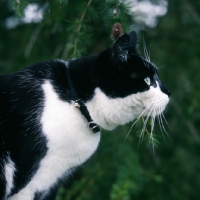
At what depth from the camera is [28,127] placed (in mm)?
1818

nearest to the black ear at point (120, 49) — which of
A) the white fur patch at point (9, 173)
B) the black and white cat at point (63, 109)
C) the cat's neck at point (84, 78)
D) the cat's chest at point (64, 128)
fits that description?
the black and white cat at point (63, 109)

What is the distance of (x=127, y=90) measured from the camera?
6.27ft

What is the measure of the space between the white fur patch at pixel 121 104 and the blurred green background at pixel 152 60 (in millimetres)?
654

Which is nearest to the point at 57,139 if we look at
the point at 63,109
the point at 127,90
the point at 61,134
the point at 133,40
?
the point at 61,134

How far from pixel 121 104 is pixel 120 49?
0.26 m

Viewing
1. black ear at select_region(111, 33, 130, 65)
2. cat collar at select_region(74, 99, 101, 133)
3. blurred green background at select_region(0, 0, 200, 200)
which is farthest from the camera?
blurred green background at select_region(0, 0, 200, 200)

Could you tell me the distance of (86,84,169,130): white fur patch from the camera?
6.22 ft

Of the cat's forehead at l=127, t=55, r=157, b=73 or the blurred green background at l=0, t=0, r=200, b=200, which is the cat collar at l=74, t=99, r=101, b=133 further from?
the blurred green background at l=0, t=0, r=200, b=200

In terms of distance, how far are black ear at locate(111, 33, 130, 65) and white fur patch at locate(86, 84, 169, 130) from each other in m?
0.16

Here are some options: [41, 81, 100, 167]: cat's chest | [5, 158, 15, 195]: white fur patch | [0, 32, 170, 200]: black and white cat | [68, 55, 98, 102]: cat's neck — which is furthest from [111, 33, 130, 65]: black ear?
[5, 158, 15, 195]: white fur patch

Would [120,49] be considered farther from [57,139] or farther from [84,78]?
[57,139]

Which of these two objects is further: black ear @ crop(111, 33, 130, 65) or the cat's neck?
the cat's neck

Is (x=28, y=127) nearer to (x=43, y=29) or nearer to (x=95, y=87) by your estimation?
(x=95, y=87)

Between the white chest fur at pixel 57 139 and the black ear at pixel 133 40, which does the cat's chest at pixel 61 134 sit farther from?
the black ear at pixel 133 40
